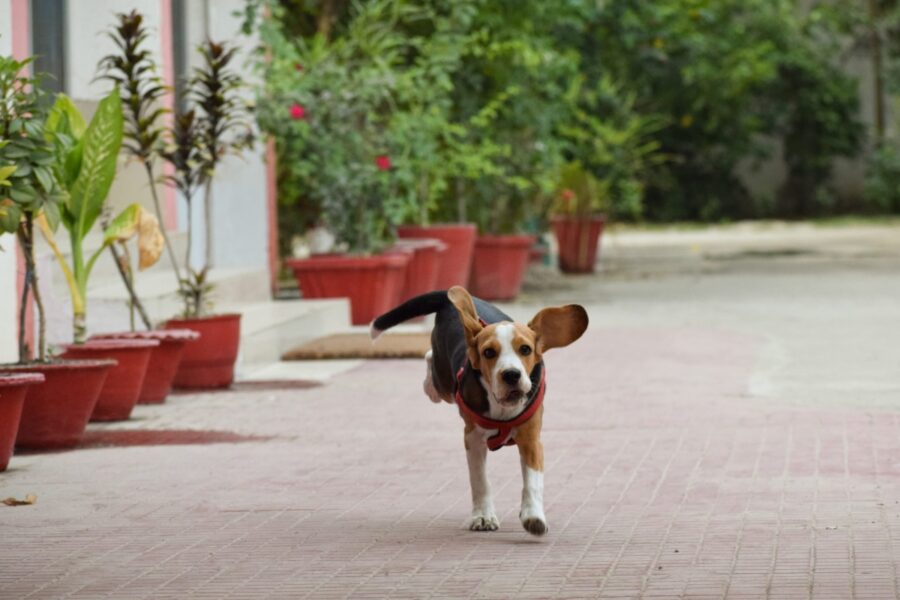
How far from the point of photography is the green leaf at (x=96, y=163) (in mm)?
9609

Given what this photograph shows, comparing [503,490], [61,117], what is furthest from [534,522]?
[61,117]

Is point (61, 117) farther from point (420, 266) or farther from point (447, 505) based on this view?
point (420, 266)

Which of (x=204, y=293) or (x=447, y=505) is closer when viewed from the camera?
(x=447, y=505)

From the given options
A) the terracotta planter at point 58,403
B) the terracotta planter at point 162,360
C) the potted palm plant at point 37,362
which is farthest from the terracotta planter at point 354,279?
the terracotta planter at point 58,403

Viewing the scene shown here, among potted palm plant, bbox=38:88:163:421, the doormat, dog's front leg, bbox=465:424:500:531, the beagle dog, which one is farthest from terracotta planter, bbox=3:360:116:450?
the doormat

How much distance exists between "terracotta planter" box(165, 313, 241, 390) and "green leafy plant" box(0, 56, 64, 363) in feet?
6.71

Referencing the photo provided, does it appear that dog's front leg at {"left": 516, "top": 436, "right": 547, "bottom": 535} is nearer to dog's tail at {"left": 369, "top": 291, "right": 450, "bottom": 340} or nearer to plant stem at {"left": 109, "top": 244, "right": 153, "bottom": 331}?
dog's tail at {"left": 369, "top": 291, "right": 450, "bottom": 340}

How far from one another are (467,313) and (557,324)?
31 centimetres

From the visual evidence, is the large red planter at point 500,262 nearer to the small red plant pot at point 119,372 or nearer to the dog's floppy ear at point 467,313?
the small red plant pot at point 119,372

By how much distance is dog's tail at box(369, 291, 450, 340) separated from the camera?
6641mm

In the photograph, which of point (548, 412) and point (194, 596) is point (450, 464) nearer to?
point (548, 412)

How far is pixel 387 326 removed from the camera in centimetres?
669

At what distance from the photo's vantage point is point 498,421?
243 inches

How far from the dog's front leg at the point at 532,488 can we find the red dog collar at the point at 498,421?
59mm
